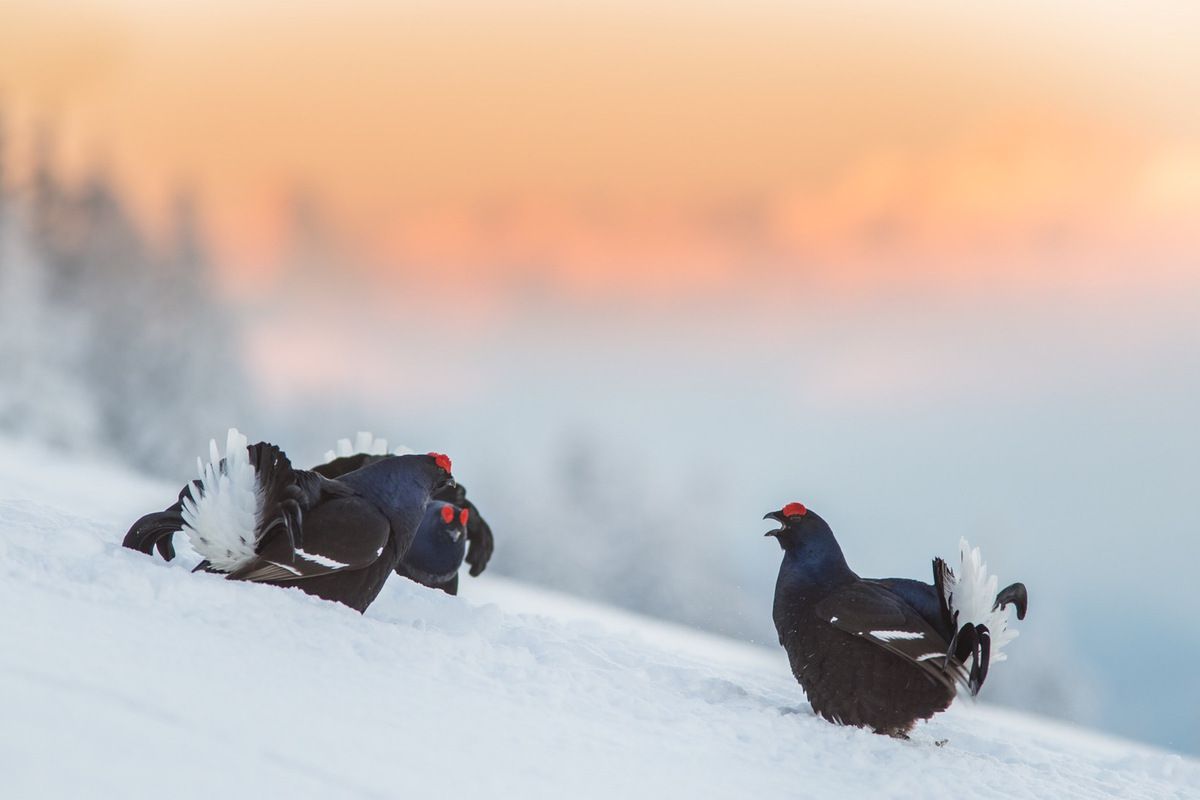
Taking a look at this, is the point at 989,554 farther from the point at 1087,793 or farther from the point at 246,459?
the point at 246,459

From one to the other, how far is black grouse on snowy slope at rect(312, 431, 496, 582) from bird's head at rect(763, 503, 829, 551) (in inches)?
75.2

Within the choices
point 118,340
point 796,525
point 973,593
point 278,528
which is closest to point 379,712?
point 278,528

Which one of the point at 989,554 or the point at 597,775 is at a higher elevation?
the point at 989,554

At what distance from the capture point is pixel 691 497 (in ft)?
78.5

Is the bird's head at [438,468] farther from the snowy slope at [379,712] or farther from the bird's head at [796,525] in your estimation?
the bird's head at [796,525]

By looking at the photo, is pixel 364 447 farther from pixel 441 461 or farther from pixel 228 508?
pixel 228 508

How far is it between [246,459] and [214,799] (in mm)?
1910

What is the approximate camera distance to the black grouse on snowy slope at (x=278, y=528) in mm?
4664

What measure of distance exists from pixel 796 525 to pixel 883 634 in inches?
27.0

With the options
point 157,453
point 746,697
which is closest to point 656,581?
point 157,453

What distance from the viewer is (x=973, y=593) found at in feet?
16.8

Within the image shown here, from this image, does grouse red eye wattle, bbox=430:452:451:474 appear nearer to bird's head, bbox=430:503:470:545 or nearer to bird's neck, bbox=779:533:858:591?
bird's head, bbox=430:503:470:545

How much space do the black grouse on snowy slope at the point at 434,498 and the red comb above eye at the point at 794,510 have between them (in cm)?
192

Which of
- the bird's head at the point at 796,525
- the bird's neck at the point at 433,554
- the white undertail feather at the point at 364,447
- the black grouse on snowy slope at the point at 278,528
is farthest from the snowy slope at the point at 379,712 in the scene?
the white undertail feather at the point at 364,447
